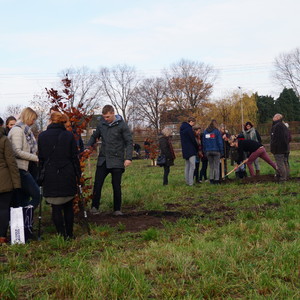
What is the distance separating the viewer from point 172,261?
179 inches

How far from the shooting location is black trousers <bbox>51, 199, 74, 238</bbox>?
6.08 metres

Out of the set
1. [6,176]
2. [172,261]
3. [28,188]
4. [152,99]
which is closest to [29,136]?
[28,188]

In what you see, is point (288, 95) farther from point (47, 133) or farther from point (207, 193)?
point (47, 133)

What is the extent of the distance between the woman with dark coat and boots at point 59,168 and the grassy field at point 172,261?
488 millimetres

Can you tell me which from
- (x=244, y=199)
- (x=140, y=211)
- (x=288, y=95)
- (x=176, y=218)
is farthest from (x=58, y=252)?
(x=288, y=95)

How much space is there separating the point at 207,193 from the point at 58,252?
6058 millimetres

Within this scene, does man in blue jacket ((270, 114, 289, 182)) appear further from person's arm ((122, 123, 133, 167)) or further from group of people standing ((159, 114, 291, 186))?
person's arm ((122, 123, 133, 167))

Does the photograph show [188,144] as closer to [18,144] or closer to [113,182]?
[113,182]

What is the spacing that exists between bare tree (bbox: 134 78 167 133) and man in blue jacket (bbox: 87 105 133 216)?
5926 cm

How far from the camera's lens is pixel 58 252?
5316 mm

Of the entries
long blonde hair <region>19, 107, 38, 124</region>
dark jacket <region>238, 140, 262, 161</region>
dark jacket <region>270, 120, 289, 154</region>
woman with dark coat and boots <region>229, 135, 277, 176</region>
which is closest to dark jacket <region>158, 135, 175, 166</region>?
woman with dark coat and boots <region>229, 135, 277, 176</region>

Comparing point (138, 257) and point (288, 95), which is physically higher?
point (288, 95)

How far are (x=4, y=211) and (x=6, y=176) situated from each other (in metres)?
0.51

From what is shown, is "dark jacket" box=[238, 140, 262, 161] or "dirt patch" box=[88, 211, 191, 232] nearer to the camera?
"dirt patch" box=[88, 211, 191, 232]
